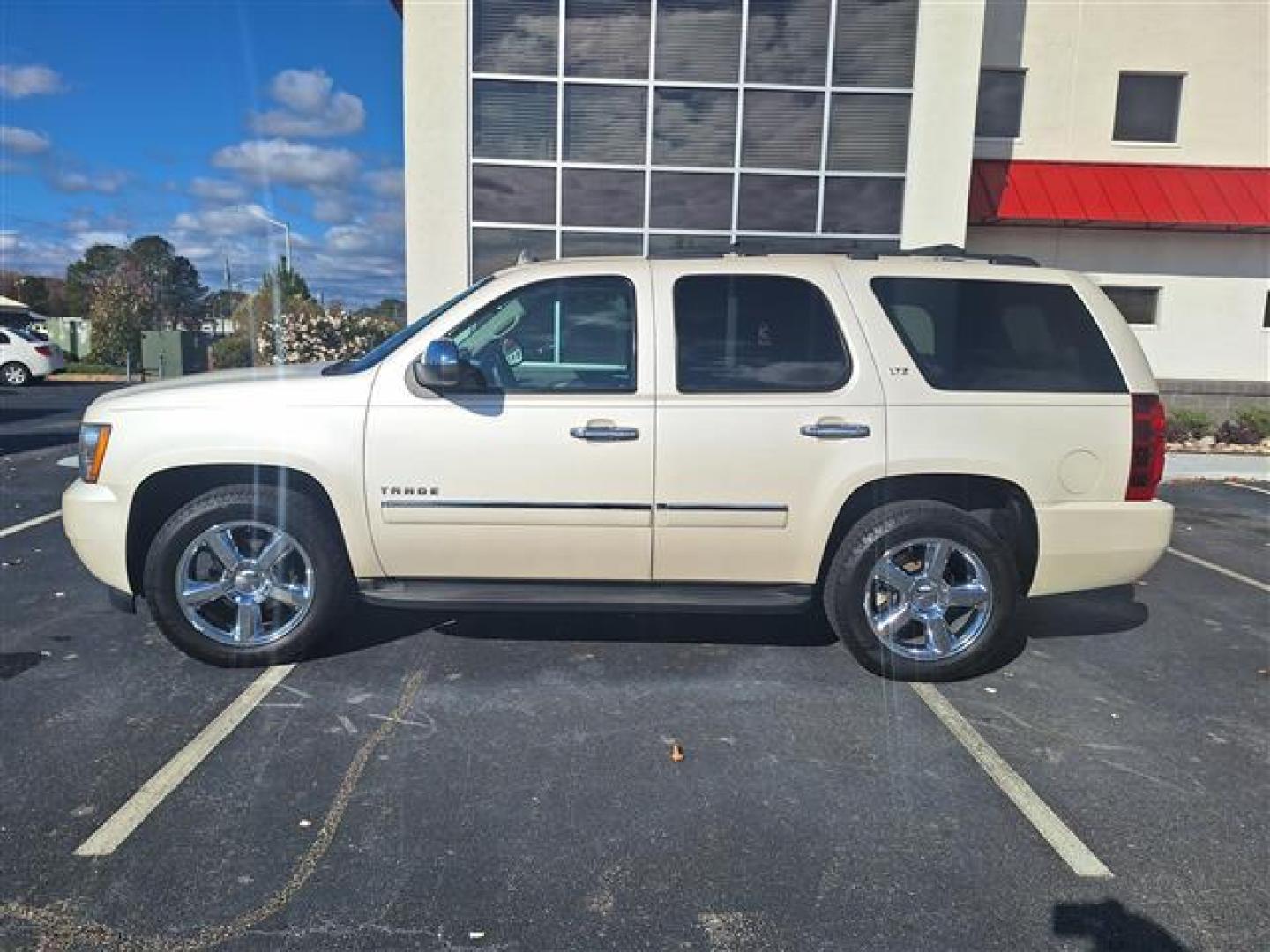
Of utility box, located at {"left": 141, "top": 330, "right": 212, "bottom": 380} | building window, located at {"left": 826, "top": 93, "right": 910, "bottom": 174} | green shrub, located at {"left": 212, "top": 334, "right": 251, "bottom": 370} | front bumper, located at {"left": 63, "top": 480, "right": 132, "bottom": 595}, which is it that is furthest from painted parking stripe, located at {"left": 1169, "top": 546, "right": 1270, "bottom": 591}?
utility box, located at {"left": 141, "top": 330, "right": 212, "bottom": 380}

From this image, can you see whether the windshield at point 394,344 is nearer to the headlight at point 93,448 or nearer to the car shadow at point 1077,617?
the headlight at point 93,448

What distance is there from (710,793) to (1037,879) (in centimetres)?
108

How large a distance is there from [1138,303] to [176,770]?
52.1 feet

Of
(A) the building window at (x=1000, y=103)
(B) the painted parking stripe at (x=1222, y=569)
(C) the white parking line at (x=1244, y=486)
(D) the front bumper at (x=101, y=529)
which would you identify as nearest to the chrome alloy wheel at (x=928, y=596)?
(B) the painted parking stripe at (x=1222, y=569)

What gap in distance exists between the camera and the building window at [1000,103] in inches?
572

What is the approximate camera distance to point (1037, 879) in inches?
110

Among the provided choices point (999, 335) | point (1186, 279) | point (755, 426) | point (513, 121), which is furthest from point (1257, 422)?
point (755, 426)

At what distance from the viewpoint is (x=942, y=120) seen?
12414 mm

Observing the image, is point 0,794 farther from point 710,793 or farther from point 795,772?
point 795,772

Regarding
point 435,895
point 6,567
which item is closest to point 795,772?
point 435,895

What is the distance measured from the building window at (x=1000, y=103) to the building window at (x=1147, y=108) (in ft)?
5.24

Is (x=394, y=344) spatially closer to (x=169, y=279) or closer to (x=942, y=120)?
(x=942, y=120)

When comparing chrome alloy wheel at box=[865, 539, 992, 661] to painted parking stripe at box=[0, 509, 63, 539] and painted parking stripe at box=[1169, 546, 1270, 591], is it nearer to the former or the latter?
painted parking stripe at box=[1169, 546, 1270, 591]

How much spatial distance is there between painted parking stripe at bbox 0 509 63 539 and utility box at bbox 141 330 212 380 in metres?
16.0
